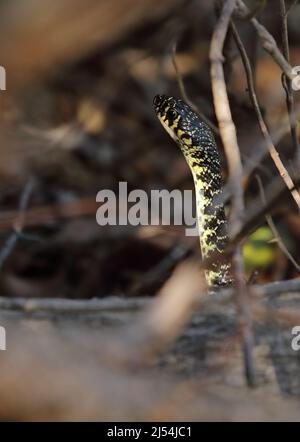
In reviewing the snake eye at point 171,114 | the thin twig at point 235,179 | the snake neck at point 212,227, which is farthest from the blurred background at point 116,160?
the thin twig at point 235,179

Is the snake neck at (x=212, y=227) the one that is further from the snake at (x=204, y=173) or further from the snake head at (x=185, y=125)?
the snake head at (x=185, y=125)

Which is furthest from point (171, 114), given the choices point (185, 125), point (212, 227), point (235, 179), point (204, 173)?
point (235, 179)

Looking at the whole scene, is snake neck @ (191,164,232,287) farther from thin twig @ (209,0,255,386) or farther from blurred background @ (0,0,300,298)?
thin twig @ (209,0,255,386)

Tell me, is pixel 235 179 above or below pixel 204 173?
below

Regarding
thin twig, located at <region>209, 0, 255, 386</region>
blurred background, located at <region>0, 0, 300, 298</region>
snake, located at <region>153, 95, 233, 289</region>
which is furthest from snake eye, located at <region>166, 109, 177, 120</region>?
thin twig, located at <region>209, 0, 255, 386</region>

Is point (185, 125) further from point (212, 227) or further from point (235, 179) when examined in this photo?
point (235, 179)

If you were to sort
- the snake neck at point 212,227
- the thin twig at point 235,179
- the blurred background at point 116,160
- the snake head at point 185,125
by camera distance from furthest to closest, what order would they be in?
1. the blurred background at point 116,160
2. the snake head at point 185,125
3. the snake neck at point 212,227
4. the thin twig at point 235,179
